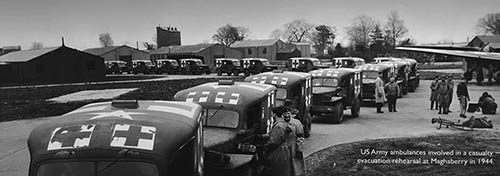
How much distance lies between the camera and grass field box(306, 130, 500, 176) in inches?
336

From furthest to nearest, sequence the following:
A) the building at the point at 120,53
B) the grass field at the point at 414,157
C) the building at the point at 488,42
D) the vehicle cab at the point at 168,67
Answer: the building at the point at 120,53 → the vehicle cab at the point at 168,67 → the building at the point at 488,42 → the grass field at the point at 414,157

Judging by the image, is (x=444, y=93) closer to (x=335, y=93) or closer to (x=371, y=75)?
(x=335, y=93)

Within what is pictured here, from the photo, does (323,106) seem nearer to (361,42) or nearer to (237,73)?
(237,73)

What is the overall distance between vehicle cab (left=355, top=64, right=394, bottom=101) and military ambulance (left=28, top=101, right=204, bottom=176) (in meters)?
18.0

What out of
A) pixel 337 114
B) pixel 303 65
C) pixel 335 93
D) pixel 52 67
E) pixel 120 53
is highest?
pixel 120 53

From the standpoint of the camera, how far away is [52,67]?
4184 centimetres

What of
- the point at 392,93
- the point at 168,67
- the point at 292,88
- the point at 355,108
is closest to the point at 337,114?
the point at 355,108

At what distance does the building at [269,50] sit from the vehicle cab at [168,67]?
3192 centimetres

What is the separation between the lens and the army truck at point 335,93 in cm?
1585

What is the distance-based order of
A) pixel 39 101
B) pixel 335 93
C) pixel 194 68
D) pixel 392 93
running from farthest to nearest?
pixel 194 68 < pixel 39 101 < pixel 392 93 < pixel 335 93

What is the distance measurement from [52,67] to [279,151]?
129 feet

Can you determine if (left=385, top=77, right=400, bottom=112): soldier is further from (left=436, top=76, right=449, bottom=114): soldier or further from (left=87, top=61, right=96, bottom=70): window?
(left=87, top=61, right=96, bottom=70): window

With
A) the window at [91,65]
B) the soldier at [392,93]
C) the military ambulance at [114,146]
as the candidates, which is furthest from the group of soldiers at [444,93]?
the window at [91,65]

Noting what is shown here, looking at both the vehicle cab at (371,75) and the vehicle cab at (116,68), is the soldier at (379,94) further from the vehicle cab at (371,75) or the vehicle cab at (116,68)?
the vehicle cab at (116,68)
